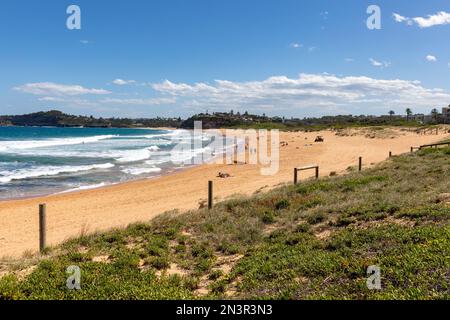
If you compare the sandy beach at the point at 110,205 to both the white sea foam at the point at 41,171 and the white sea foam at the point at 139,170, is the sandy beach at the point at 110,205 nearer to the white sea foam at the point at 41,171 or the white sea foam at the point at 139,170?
the white sea foam at the point at 139,170

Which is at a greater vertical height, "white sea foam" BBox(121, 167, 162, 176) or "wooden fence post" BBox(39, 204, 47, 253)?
"wooden fence post" BBox(39, 204, 47, 253)

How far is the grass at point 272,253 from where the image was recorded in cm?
565

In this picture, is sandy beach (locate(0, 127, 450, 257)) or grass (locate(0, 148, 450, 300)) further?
sandy beach (locate(0, 127, 450, 257))

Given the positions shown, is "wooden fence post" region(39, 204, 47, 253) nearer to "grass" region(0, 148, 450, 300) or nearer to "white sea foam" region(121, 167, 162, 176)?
"grass" region(0, 148, 450, 300)

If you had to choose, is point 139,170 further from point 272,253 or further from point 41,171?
point 272,253

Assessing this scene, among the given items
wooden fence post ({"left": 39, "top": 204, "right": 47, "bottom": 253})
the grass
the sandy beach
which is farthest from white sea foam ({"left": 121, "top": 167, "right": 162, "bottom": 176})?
wooden fence post ({"left": 39, "top": 204, "right": 47, "bottom": 253})

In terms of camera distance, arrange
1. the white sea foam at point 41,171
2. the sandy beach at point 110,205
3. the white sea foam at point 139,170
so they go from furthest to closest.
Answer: the white sea foam at point 139,170, the white sea foam at point 41,171, the sandy beach at point 110,205

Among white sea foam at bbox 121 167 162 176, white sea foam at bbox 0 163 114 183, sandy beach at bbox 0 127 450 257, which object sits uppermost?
white sea foam at bbox 0 163 114 183

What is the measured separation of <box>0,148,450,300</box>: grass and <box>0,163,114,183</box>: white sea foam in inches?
721

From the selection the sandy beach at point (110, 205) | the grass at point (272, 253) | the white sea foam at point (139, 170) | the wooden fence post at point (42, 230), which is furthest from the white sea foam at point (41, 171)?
the grass at point (272, 253)

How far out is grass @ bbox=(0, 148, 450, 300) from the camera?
5.65 meters

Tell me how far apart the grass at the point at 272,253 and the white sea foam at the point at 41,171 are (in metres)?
18.3
